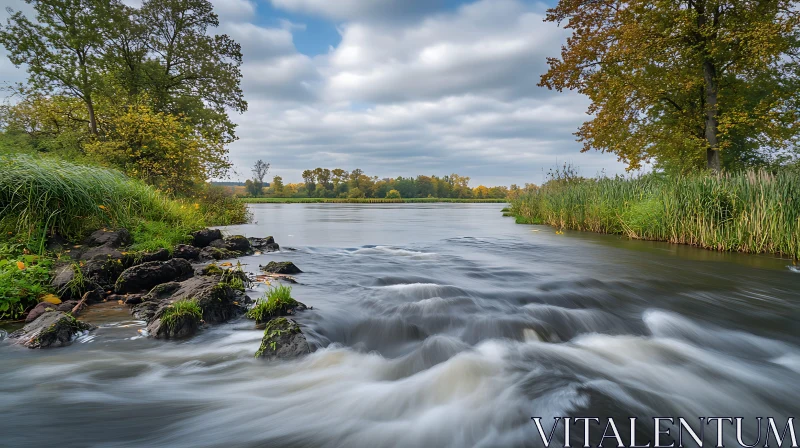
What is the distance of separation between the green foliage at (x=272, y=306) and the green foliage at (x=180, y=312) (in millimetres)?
596

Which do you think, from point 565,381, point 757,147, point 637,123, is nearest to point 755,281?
point 565,381

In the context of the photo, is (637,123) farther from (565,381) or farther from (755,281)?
(565,381)

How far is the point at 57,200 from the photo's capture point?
23.1 feet

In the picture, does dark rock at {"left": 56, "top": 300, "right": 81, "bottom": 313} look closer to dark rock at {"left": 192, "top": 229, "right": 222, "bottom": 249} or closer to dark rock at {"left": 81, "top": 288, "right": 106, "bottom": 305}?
dark rock at {"left": 81, "top": 288, "right": 106, "bottom": 305}

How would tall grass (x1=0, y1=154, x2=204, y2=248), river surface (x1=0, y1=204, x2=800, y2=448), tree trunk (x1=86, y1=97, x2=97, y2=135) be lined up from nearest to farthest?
1. river surface (x1=0, y1=204, x2=800, y2=448)
2. tall grass (x1=0, y1=154, x2=204, y2=248)
3. tree trunk (x1=86, y1=97, x2=97, y2=135)

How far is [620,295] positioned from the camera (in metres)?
6.26

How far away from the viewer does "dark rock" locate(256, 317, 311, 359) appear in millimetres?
3738

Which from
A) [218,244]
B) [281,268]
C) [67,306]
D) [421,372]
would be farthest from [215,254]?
[421,372]

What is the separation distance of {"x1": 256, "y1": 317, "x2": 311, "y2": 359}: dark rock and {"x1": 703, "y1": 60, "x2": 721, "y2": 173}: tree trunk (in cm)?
1972

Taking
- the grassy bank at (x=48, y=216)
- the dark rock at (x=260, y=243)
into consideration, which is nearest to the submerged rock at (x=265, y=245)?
the dark rock at (x=260, y=243)

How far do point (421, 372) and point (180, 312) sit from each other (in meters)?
2.77

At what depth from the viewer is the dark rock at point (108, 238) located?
6980 mm

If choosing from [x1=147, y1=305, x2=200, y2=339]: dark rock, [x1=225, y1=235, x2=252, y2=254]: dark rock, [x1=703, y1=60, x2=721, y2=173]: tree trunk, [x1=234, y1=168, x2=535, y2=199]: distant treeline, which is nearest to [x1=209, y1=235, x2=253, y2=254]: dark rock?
[x1=225, y1=235, x2=252, y2=254]: dark rock

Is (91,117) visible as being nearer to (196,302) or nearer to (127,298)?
(127,298)
